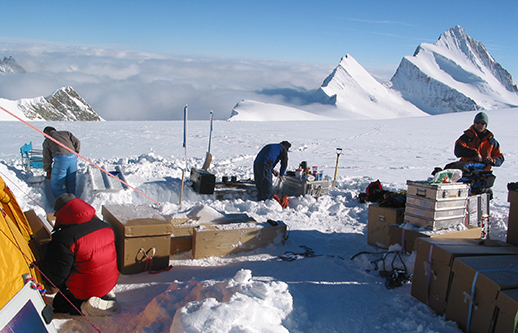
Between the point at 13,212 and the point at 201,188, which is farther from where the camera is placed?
the point at 201,188

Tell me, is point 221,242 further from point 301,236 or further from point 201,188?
point 201,188

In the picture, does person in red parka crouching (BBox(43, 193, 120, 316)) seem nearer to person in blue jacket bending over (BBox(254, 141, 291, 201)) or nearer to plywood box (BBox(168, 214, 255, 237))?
plywood box (BBox(168, 214, 255, 237))

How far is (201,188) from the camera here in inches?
282

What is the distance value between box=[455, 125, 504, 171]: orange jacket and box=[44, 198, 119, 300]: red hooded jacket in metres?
4.97

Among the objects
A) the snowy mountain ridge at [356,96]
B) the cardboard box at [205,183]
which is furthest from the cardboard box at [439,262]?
the snowy mountain ridge at [356,96]

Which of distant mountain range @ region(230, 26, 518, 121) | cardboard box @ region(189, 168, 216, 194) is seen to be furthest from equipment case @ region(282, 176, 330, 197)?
distant mountain range @ region(230, 26, 518, 121)

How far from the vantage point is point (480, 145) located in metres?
5.37

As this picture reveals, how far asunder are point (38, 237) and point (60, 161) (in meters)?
3.87

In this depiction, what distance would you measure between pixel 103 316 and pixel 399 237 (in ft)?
10.2

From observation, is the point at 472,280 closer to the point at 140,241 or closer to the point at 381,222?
the point at 381,222

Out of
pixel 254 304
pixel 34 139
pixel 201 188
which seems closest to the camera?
pixel 254 304

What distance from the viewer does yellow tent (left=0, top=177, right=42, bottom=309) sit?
218 centimetres

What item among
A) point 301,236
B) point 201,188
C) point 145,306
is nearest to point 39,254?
point 145,306

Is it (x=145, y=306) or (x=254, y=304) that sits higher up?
(x=254, y=304)
